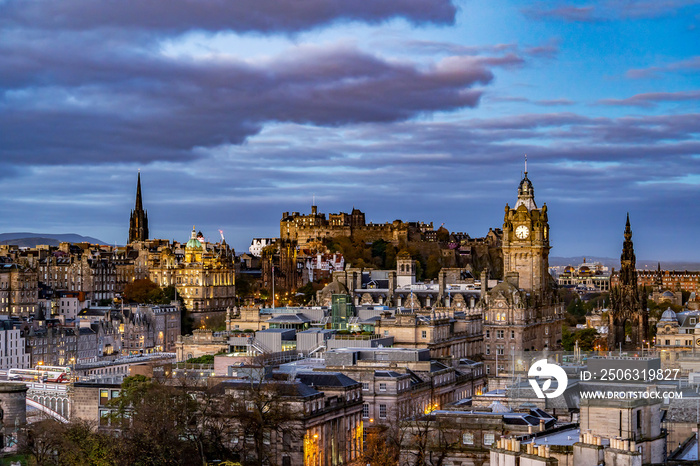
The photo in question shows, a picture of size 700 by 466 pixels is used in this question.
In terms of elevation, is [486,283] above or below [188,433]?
above

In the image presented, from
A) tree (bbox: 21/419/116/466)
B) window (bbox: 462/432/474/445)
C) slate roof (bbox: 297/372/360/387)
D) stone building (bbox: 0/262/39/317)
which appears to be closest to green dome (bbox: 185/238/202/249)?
stone building (bbox: 0/262/39/317)

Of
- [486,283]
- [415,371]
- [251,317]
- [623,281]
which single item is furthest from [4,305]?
[415,371]

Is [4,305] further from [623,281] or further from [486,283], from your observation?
[623,281]

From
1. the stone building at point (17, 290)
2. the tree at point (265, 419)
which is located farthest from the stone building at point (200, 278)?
the tree at point (265, 419)

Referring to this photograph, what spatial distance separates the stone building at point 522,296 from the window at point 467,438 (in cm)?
5846

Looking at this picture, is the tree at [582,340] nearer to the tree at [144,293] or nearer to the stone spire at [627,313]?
the stone spire at [627,313]

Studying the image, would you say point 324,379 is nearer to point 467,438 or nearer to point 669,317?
point 467,438

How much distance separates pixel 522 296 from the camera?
118875 millimetres

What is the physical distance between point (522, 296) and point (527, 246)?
11.5 metres

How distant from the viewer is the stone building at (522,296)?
116688 millimetres

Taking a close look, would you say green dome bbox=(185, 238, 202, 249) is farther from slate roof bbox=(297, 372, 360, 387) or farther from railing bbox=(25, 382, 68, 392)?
slate roof bbox=(297, 372, 360, 387)

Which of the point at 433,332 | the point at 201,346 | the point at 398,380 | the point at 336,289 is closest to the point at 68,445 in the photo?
the point at 398,380

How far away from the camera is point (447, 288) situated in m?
130

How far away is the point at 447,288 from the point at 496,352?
15984mm
